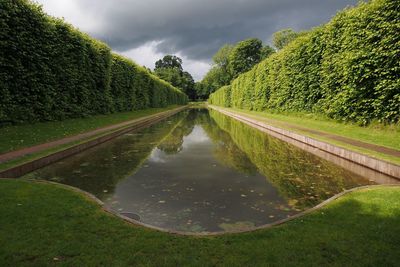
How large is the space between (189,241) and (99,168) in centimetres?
580

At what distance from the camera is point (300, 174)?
807 centimetres

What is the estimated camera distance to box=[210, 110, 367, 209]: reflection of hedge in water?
6.32 metres

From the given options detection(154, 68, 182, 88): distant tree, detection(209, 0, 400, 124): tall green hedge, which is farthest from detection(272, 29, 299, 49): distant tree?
detection(209, 0, 400, 124): tall green hedge

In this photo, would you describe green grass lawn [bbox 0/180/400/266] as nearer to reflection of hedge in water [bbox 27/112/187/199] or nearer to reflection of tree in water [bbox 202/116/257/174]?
reflection of hedge in water [bbox 27/112/187/199]

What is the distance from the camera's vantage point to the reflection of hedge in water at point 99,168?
717cm

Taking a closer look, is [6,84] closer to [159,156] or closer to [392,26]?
[159,156]

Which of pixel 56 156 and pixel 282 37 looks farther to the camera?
pixel 282 37

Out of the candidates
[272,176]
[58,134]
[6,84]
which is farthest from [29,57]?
[272,176]

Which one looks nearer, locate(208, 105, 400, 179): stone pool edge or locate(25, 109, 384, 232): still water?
locate(25, 109, 384, 232): still water

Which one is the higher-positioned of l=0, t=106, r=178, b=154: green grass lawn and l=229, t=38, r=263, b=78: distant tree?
l=229, t=38, r=263, b=78: distant tree

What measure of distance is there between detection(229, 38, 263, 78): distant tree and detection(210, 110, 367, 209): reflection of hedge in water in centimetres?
7945

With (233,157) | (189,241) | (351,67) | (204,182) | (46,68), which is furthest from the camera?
(46,68)

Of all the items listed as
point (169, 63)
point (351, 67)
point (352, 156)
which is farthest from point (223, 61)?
point (352, 156)

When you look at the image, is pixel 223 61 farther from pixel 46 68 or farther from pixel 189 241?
pixel 189 241
